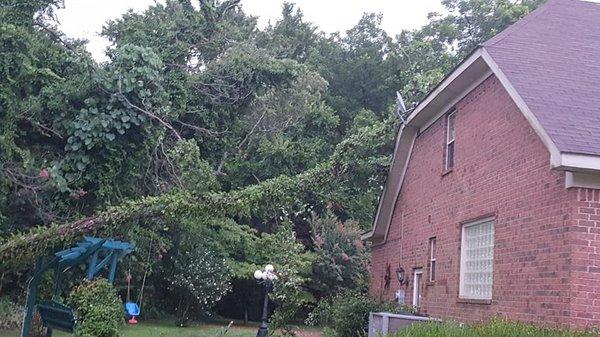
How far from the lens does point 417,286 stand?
14719mm

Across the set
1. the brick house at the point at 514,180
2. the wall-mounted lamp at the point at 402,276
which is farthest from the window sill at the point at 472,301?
the wall-mounted lamp at the point at 402,276

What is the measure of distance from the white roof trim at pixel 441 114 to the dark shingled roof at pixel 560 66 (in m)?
0.09

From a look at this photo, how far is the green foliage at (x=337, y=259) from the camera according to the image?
30.0m

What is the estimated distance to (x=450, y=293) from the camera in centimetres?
1217

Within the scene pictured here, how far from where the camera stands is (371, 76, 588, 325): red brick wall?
8578 millimetres

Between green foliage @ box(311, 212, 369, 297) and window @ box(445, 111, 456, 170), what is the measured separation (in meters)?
16.9

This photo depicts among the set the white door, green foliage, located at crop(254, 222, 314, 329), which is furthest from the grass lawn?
the white door

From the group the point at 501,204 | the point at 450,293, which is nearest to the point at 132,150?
the point at 450,293

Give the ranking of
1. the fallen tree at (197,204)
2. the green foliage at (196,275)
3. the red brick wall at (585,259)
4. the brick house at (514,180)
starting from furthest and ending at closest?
the green foliage at (196,275), the fallen tree at (197,204), the brick house at (514,180), the red brick wall at (585,259)

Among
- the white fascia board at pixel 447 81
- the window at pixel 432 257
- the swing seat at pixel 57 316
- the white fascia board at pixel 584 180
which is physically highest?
the white fascia board at pixel 447 81

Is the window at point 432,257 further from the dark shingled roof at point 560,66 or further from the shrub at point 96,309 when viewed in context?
the shrub at point 96,309

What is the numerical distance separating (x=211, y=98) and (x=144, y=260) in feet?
20.1

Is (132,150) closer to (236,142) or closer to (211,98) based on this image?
(211,98)

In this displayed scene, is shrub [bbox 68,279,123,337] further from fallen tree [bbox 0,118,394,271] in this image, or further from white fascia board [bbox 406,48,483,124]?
white fascia board [bbox 406,48,483,124]
